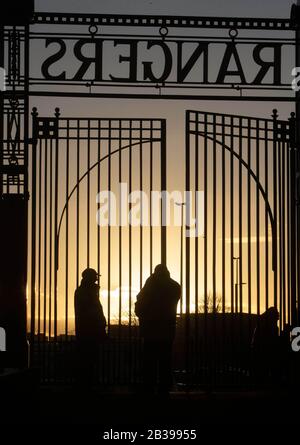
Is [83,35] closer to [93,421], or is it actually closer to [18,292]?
[18,292]

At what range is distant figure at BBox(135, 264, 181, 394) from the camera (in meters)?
12.2

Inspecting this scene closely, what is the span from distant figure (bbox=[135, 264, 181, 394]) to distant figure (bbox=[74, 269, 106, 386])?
0.66 m

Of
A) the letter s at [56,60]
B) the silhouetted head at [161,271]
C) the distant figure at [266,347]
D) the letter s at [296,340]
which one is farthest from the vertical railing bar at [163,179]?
the letter s at [296,340]

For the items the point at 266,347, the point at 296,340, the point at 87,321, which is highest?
the point at 87,321

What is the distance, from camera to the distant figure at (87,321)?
12.7 metres

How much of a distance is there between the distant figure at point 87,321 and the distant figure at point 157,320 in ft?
2.18

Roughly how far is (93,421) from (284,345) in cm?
443

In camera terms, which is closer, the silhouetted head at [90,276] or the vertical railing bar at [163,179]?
the vertical railing bar at [163,179]

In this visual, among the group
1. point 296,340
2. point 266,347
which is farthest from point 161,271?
point 266,347

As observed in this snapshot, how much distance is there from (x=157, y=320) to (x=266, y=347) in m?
2.11

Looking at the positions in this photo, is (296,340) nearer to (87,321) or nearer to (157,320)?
(157,320)

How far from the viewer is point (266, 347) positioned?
44.6 feet

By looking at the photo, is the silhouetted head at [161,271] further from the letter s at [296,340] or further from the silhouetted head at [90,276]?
the letter s at [296,340]

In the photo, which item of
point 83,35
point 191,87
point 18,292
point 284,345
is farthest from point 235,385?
point 83,35
